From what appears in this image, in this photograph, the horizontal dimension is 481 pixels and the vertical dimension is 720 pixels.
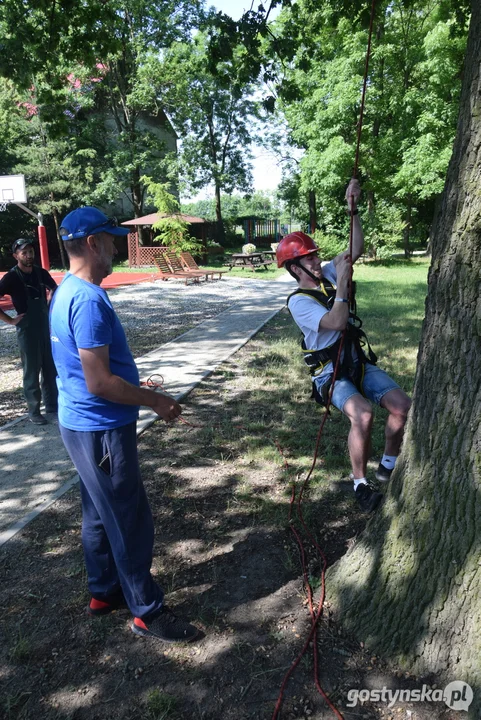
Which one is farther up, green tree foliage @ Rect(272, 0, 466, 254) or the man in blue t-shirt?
green tree foliage @ Rect(272, 0, 466, 254)

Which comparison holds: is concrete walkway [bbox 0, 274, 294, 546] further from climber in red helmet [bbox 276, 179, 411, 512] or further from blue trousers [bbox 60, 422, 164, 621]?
climber in red helmet [bbox 276, 179, 411, 512]

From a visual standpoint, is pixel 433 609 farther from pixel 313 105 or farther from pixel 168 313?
pixel 313 105

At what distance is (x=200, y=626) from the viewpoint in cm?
264

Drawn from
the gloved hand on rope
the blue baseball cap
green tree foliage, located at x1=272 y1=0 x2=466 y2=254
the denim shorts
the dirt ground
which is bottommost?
the dirt ground

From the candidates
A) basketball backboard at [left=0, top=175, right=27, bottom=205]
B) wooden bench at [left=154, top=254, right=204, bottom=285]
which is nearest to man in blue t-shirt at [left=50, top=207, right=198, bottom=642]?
basketball backboard at [left=0, top=175, right=27, bottom=205]

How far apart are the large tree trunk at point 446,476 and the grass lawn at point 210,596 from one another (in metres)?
0.19

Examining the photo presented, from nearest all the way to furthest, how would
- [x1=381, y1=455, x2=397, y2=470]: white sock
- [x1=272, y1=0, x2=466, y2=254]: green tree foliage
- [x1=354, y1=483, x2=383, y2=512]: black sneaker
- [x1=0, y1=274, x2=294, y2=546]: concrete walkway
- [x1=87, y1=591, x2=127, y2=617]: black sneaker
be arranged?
[x1=87, y1=591, x2=127, y2=617]: black sneaker, [x1=354, y1=483, x2=383, y2=512]: black sneaker, [x1=381, y1=455, x2=397, y2=470]: white sock, [x1=0, y1=274, x2=294, y2=546]: concrete walkway, [x1=272, y1=0, x2=466, y2=254]: green tree foliage

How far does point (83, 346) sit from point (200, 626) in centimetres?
155

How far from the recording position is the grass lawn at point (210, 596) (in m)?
2.23

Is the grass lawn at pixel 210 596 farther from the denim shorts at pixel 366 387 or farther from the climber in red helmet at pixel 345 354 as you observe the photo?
the denim shorts at pixel 366 387

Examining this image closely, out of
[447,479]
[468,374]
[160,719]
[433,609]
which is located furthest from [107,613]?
[468,374]

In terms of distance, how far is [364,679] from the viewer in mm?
2256

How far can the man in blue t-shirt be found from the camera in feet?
7.15

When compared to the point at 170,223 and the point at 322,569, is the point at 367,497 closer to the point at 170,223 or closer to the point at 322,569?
the point at 322,569
